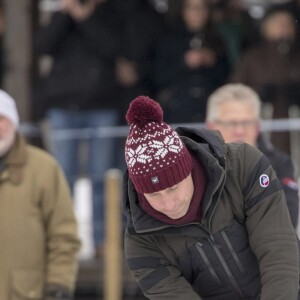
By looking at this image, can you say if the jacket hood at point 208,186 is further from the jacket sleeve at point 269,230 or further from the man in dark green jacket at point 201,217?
the jacket sleeve at point 269,230

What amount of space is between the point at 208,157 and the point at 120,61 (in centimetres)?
498

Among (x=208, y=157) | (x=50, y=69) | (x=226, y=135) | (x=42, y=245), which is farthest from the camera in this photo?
(x=50, y=69)

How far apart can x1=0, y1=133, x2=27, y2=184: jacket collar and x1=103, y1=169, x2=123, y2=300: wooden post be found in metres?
1.85

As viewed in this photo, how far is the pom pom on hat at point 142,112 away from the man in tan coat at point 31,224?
2831mm

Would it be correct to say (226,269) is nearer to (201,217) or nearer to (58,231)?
(201,217)

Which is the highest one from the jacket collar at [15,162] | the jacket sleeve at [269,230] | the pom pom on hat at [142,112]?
the pom pom on hat at [142,112]

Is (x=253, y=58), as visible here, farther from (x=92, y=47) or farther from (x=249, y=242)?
(x=249, y=242)

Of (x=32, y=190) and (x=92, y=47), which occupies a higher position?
(x=92, y=47)

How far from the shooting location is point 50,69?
9.28 m

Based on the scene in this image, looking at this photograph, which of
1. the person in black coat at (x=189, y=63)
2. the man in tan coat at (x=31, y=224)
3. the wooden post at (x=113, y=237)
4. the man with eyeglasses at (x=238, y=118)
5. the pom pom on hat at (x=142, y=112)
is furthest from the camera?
the person in black coat at (x=189, y=63)

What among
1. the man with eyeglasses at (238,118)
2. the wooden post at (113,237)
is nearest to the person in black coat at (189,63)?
the wooden post at (113,237)

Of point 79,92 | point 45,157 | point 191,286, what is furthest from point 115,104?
point 191,286

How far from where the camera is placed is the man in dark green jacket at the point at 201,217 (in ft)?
13.5

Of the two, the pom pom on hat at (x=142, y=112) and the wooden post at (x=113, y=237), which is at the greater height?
the pom pom on hat at (x=142, y=112)
